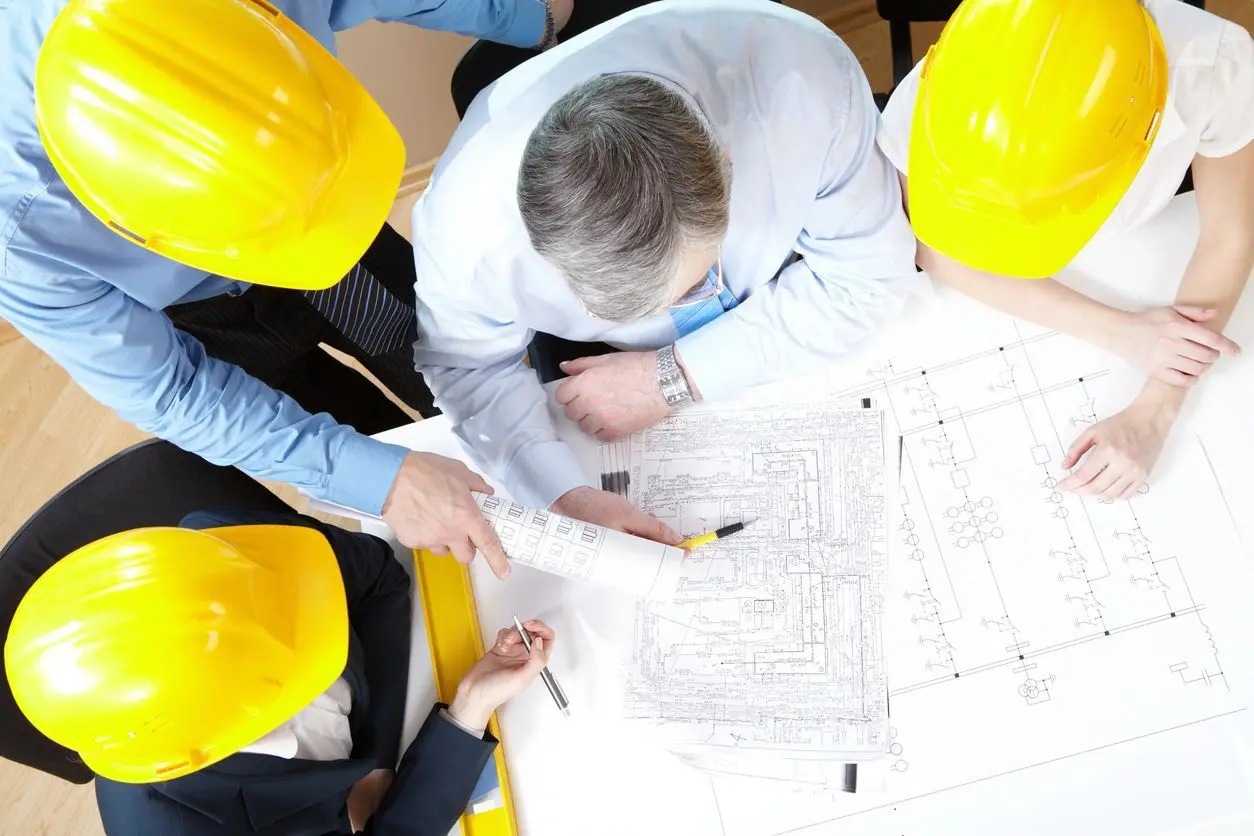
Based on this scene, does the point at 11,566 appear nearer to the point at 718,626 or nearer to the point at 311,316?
the point at 311,316

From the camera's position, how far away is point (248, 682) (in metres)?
0.98

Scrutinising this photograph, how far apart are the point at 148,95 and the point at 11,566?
0.80 metres

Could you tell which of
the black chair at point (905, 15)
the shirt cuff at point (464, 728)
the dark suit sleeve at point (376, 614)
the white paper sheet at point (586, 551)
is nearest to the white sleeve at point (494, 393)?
the white paper sheet at point (586, 551)

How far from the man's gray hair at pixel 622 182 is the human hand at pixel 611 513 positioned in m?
0.41

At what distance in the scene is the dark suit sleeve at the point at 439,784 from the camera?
3.70 ft

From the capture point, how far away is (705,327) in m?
1.31

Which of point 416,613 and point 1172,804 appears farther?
point 416,613

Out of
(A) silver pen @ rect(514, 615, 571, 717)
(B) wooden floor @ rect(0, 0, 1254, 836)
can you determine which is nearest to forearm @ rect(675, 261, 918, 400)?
(A) silver pen @ rect(514, 615, 571, 717)

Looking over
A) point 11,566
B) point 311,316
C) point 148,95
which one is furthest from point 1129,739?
point 11,566

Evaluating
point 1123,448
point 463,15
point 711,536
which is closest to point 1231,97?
point 1123,448

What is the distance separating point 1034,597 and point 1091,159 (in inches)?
23.3

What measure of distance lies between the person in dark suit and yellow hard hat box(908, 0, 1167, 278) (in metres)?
0.79

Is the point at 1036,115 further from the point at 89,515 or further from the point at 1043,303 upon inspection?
the point at 89,515

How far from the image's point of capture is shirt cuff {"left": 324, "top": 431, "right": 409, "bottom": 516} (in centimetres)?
121
